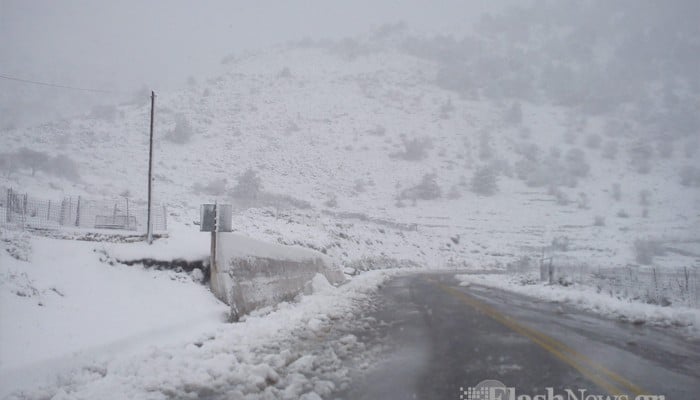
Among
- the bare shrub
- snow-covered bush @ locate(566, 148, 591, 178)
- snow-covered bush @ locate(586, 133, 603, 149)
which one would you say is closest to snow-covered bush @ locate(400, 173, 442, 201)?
snow-covered bush @ locate(566, 148, 591, 178)

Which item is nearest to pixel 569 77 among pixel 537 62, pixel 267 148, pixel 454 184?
pixel 537 62

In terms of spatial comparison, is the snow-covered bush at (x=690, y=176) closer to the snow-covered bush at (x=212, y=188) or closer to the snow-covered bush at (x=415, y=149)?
the snow-covered bush at (x=415, y=149)

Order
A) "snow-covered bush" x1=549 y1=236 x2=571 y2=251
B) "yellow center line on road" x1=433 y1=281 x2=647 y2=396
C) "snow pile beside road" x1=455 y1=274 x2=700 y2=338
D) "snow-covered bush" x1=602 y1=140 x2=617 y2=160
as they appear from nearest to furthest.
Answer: "yellow center line on road" x1=433 y1=281 x2=647 y2=396 → "snow pile beside road" x1=455 y1=274 x2=700 y2=338 → "snow-covered bush" x1=549 y1=236 x2=571 y2=251 → "snow-covered bush" x1=602 y1=140 x2=617 y2=160

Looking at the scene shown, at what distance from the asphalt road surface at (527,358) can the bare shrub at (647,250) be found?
3541 cm

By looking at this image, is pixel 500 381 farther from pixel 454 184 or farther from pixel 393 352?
pixel 454 184

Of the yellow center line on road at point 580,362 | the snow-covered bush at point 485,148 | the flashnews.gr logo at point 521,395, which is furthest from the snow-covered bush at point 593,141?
the flashnews.gr logo at point 521,395

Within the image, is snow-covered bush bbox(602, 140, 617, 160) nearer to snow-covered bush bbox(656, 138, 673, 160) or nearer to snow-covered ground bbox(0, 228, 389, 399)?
snow-covered bush bbox(656, 138, 673, 160)

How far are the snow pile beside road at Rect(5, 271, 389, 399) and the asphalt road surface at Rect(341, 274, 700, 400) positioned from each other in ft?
2.09

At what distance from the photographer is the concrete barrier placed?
9297 millimetres

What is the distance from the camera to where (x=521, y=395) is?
4395mm

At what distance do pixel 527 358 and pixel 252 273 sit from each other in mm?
6225

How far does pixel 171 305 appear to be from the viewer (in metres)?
8.25

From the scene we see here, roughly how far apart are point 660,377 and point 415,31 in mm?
188367

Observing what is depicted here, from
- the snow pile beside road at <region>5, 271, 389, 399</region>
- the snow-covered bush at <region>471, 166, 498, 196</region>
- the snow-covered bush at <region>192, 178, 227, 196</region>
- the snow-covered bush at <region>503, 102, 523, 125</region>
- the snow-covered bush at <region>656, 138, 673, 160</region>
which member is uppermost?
the snow-covered bush at <region>503, 102, 523, 125</region>
